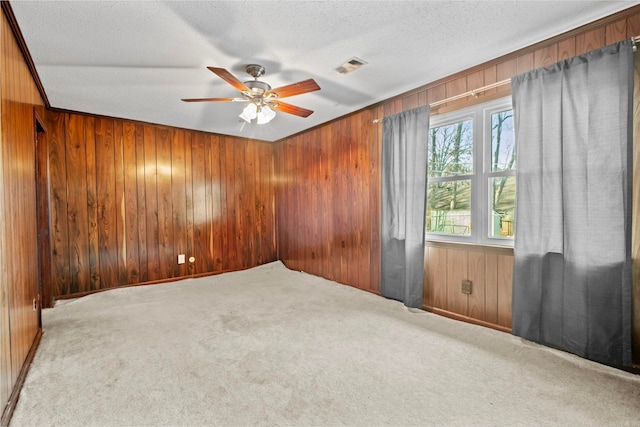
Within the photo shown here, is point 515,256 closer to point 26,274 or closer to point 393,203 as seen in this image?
point 393,203

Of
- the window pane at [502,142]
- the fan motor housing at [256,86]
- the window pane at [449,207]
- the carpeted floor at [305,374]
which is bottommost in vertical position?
the carpeted floor at [305,374]

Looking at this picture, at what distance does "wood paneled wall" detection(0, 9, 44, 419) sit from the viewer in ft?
5.13

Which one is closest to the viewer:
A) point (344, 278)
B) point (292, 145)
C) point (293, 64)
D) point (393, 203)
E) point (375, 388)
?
point (375, 388)

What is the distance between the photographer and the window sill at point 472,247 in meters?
2.45

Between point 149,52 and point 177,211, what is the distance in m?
2.53

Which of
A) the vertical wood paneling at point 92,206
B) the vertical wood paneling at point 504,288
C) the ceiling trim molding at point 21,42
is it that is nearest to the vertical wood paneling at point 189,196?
the vertical wood paneling at point 92,206

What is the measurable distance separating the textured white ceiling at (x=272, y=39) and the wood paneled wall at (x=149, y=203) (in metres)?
0.83

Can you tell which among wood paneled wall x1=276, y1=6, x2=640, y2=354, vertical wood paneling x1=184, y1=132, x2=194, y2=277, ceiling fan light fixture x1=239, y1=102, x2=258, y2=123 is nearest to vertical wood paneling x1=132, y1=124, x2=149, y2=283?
vertical wood paneling x1=184, y1=132, x2=194, y2=277

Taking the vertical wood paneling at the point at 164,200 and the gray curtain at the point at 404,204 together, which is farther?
the vertical wood paneling at the point at 164,200

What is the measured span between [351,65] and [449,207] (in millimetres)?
1639

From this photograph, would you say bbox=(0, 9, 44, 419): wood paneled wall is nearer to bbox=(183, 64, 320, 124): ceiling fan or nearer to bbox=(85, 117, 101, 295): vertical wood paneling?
bbox=(183, 64, 320, 124): ceiling fan

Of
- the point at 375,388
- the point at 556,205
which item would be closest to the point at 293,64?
the point at 556,205

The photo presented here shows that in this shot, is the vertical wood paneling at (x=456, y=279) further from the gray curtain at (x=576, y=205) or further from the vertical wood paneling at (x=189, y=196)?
the vertical wood paneling at (x=189, y=196)

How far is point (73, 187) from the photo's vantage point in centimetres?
361
